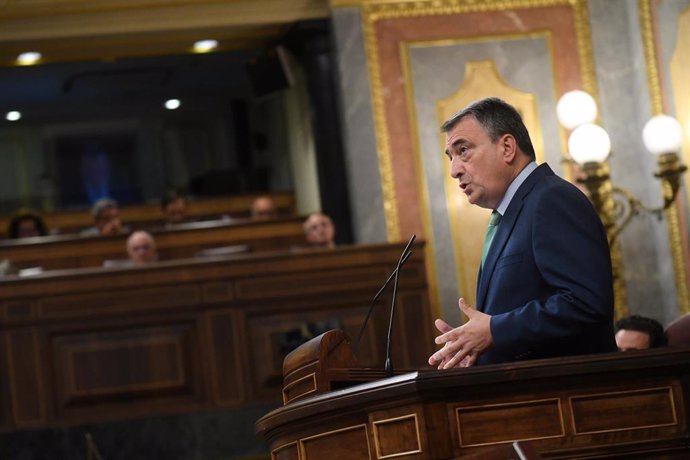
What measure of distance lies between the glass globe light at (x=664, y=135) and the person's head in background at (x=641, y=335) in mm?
3554

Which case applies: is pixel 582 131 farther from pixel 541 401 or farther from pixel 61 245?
pixel 541 401

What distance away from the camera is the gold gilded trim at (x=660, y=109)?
9.62 m

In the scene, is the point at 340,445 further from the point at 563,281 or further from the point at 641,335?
the point at 641,335

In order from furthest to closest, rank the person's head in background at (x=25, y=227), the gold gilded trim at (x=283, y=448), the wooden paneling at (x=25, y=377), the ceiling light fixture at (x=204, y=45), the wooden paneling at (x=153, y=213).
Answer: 1. the wooden paneling at (x=153, y=213)
2. the ceiling light fixture at (x=204, y=45)
3. the person's head in background at (x=25, y=227)
4. the wooden paneling at (x=25, y=377)
5. the gold gilded trim at (x=283, y=448)

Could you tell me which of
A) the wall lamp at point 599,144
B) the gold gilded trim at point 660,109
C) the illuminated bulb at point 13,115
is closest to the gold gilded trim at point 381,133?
the wall lamp at point 599,144

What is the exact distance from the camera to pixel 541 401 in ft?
9.30

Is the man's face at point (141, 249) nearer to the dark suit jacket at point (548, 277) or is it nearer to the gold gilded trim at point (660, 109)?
the gold gilded trim at point (660, 109)

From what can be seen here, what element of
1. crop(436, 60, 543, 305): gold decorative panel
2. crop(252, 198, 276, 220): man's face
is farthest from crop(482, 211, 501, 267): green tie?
crop(252, 198, 276, 220): man's face

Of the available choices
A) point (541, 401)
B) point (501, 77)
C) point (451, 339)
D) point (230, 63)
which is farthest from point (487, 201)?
point (230, 63)

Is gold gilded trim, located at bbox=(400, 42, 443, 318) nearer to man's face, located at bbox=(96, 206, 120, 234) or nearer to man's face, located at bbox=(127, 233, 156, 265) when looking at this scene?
man's face, located at bbox=(127, 233, 156, 265)

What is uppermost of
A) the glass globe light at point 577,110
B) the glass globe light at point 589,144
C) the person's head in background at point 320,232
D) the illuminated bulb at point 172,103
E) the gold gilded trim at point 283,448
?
the illuminated bulb at point 172,103

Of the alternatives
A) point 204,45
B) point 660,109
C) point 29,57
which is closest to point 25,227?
point 29,57

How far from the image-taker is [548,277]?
3062 millimetres

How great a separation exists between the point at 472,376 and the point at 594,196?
6.05 meters
